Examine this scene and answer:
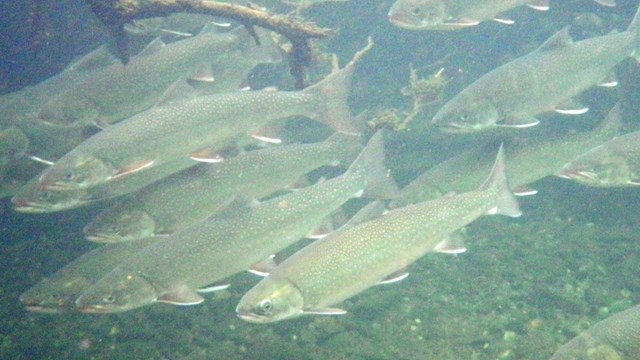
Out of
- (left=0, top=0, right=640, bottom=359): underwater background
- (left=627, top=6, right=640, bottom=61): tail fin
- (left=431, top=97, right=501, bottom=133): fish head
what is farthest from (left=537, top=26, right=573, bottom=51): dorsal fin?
(left=0, top=0, right=640, bottom=359): underwater background

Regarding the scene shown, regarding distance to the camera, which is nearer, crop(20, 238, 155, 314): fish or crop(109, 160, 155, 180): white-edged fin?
crop(20, 238, 155, 314): fish

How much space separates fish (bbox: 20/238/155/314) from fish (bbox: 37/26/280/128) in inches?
87.1

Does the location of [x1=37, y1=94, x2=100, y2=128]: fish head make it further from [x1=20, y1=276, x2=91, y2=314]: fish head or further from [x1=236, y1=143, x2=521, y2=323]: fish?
[x1=236, y1=143, x2=521, y2=323]: fish

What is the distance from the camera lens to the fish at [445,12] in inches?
301

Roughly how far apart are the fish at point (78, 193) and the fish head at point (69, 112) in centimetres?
109

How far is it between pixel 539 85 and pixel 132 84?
6230 mm

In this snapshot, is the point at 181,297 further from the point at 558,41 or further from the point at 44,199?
the point at 558,41

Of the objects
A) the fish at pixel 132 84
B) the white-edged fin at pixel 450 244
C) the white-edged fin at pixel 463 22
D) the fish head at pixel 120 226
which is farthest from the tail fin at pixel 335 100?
the fish head at pixel 120 226

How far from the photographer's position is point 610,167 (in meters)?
6.06

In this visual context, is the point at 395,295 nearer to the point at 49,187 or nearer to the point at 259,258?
the point at 259,258

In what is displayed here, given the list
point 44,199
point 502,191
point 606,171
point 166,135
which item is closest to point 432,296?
point 502,191

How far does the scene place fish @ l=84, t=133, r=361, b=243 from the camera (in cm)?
530

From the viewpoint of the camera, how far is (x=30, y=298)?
17.0 ft

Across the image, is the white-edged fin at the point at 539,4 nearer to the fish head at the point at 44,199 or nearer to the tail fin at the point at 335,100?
the tail fin at the point at 335,100
